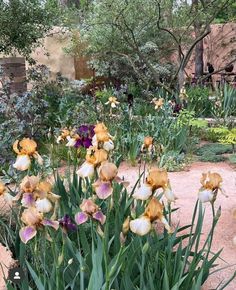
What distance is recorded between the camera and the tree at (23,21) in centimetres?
657

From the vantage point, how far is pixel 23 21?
672 centimetres

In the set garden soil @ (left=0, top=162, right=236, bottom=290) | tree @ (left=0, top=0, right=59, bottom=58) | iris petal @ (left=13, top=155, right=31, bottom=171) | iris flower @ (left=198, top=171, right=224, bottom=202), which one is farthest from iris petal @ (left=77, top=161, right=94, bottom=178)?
tree @ (left=0, top=0, right=59, bottom=58)

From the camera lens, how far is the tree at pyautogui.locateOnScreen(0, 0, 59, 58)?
259 inches

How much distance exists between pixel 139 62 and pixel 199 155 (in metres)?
4.86

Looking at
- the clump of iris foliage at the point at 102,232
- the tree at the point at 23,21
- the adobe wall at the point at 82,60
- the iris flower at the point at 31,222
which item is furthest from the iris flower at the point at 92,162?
the adobe wall at the point at 82,60

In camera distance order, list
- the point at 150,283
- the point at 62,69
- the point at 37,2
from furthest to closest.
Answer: the point at 62,69 < the point at 37,2 < the point at 150,283

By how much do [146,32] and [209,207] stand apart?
7.21 metres

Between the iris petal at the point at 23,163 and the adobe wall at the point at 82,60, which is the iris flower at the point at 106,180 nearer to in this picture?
the iris petal at the point at 23,163

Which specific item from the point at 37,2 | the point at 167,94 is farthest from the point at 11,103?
the point at 167,94

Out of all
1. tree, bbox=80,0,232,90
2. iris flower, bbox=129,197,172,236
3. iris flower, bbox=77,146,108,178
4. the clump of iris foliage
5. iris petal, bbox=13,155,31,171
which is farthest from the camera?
tree, bbox=80,0,232,90

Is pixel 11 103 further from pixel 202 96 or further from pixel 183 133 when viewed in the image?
pixel 202 96

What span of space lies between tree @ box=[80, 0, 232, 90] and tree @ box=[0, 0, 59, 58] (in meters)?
1.17

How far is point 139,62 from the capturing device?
1050 centimetres

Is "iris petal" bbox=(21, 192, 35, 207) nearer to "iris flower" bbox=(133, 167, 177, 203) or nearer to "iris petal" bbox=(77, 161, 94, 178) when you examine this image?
"iris petal" bbox=(77, 161, 94, 178)
